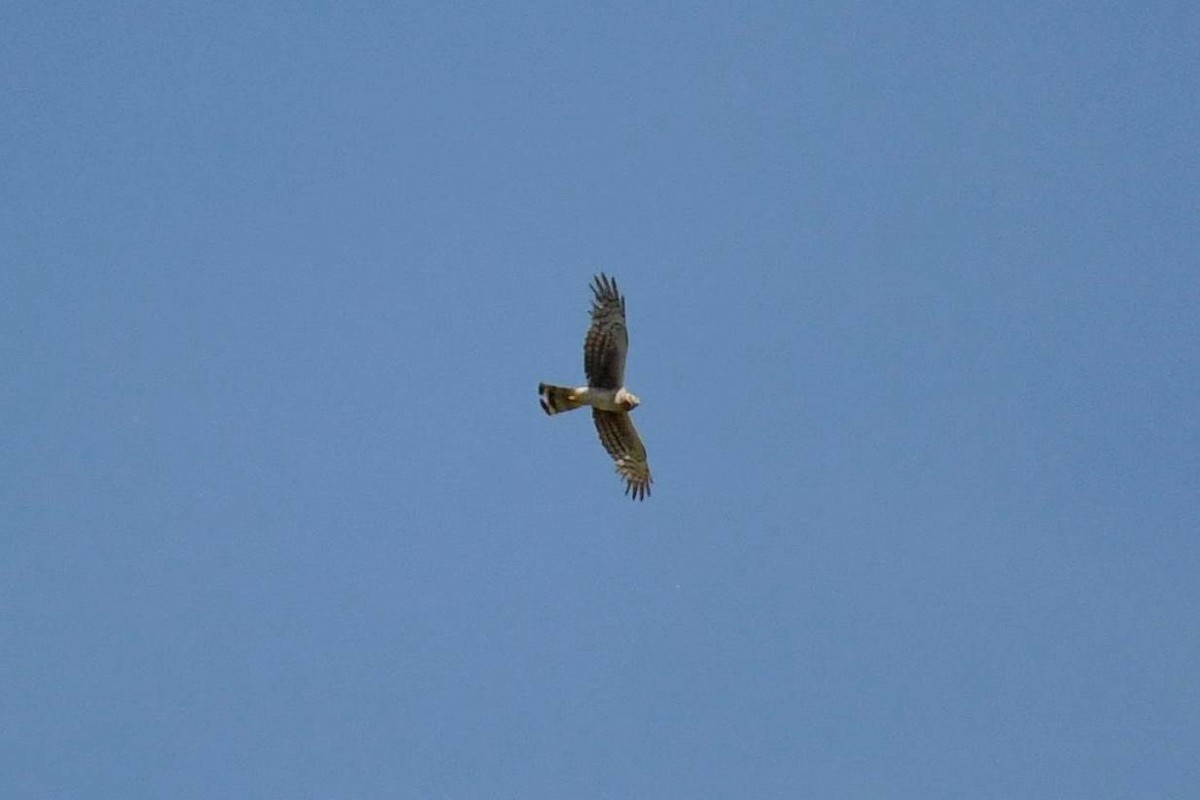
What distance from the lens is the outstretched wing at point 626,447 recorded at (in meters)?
67.1

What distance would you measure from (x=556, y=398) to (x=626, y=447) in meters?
1.78

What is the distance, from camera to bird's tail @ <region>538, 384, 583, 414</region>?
218 feet

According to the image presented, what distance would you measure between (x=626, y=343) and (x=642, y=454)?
7.67ft

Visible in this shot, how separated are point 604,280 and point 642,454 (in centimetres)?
333

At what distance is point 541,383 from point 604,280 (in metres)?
2.08

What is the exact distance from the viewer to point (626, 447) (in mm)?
67562

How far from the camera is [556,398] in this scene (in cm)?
6656

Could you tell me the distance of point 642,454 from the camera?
67.7 meters

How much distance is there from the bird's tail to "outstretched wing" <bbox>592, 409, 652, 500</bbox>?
1.89 feet

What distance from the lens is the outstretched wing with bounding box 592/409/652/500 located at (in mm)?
67125

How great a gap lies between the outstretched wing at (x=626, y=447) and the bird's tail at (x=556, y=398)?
58 cm

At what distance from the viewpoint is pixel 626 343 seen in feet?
218

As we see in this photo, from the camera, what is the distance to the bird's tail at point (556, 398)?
66.5 m

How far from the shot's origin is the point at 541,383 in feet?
219
